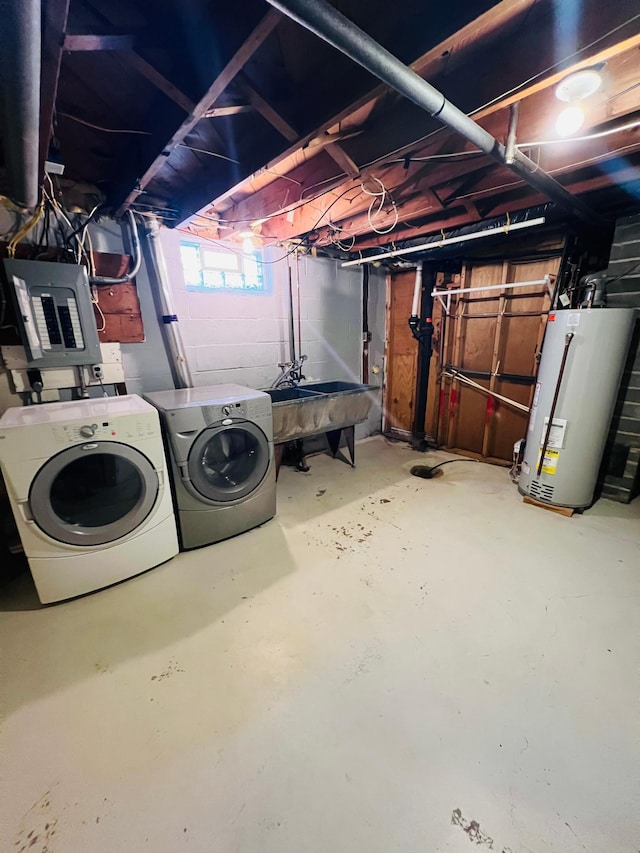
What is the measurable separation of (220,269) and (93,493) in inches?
81.5

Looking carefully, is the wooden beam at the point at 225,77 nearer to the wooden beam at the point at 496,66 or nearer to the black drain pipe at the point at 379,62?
the black drain pipe at the point at 379,62

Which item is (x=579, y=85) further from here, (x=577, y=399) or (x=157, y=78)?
(x=577, y=399)

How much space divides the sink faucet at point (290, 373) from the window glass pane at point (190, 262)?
1.08 meters

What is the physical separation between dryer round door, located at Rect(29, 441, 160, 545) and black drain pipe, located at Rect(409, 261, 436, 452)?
3.07 meters

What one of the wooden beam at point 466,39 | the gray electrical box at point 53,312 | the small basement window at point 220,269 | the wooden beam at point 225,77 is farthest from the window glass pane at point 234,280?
the wooden beam at point 466,39

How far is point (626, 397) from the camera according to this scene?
8.46 feet

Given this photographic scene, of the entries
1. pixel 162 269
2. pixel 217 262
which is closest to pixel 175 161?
pixel 162 269

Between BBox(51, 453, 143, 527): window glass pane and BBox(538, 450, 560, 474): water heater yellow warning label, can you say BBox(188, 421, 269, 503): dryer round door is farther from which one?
BBox(538, 450, 560, 474): water heater yellow warning label

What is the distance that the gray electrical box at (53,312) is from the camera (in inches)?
75.7

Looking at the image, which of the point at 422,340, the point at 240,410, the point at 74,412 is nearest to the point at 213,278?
the point at 240,410

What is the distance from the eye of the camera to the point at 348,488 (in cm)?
303

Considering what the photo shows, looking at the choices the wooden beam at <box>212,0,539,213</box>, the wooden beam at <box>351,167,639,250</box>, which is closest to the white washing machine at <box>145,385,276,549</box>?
the wooden beam at <box>212,0,539,213</box>

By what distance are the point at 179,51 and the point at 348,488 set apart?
2767mm

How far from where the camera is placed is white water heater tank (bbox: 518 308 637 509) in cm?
228
